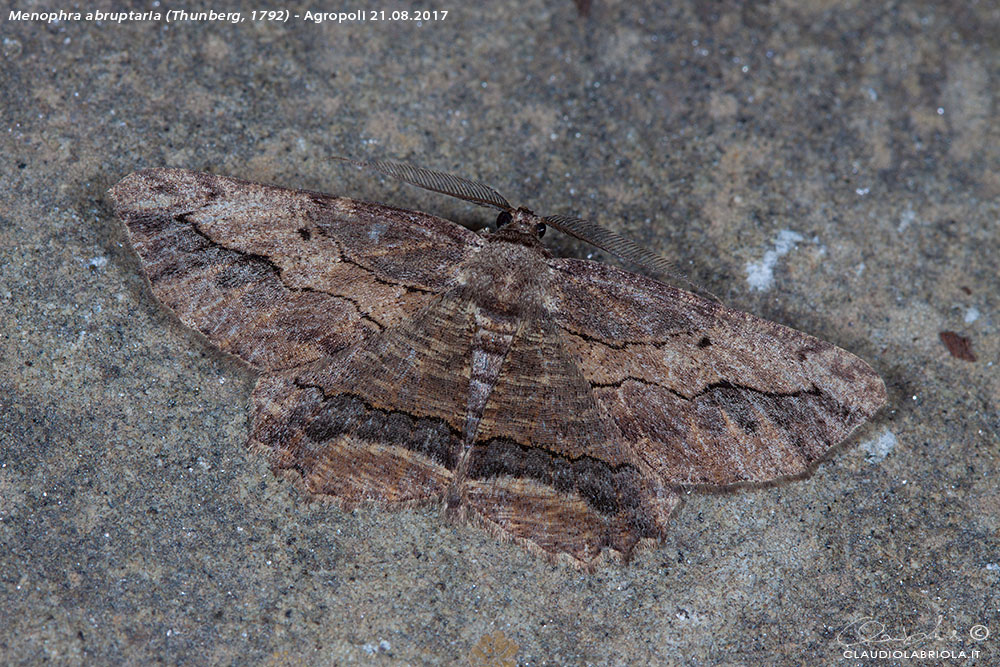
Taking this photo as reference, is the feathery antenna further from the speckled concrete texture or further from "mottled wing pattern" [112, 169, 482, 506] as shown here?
"mottled wing pattern" [112, 169, 482, 506]

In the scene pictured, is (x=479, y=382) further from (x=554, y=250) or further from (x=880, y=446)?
(x=880, y=446)

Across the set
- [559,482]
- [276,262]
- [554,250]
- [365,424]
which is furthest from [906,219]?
[276,262]

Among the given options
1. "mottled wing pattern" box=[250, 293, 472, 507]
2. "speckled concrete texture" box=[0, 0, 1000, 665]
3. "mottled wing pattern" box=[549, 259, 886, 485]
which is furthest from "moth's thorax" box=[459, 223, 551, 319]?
"speckled concrete texture" box=[0, 0, 1000, 665]

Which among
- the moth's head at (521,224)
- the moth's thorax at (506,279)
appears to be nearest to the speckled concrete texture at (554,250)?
the moth's head at (521,224)

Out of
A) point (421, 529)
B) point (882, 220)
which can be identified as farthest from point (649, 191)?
point (421, 529)

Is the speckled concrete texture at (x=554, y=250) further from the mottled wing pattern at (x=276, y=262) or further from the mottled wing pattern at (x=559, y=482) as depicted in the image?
the mottled wing pattern at (x=276, y=262)

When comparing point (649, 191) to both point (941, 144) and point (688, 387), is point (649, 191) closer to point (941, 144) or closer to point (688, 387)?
point (688, 387)
